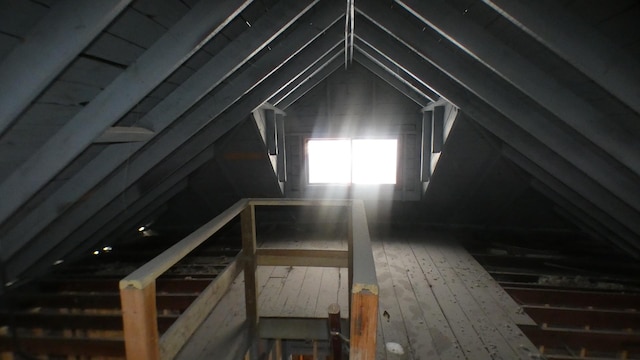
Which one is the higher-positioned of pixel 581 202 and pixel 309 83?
pixel 309 83

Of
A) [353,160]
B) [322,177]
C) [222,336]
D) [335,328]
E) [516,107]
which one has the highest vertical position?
[516,107]

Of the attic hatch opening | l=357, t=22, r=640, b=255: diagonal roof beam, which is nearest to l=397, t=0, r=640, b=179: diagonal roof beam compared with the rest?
l=357, t=22, r=640, b=255: diagonal roof beam

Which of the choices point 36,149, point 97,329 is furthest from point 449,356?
point 97,329

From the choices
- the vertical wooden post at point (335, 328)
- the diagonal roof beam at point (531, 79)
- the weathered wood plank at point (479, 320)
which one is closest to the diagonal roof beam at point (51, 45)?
the diagonal roof beam at point (531, 79)

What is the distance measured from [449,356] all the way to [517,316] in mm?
945

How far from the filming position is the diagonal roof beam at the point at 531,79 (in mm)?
1795

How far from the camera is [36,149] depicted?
1768 millimetres

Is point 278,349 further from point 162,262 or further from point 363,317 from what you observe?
point 363,317

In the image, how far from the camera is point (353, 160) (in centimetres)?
520

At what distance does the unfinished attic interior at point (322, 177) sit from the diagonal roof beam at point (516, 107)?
15mm

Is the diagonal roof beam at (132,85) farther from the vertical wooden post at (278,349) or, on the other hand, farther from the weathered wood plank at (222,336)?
the vertical wooden post at (278,349)

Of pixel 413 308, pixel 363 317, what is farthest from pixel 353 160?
pixel 363 317

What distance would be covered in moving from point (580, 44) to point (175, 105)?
222cm

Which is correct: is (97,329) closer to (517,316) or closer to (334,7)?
(334,7)
